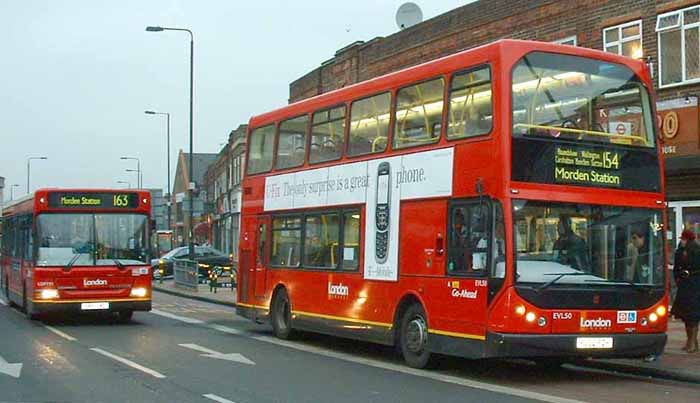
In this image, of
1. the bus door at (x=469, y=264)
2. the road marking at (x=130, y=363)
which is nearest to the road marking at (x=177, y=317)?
the road marking at (x=130, y=363)

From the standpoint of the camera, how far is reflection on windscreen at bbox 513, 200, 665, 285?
1188 cm

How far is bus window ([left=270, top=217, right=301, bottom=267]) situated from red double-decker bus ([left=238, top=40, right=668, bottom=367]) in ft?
8.23

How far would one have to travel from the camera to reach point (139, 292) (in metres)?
20.8

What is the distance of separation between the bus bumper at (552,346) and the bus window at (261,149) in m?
7.99

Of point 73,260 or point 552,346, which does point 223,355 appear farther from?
point 73,260

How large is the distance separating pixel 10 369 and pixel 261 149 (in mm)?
7265

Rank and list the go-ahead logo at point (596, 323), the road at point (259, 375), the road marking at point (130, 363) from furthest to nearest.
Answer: the road marking at point (130, 363), the go-ahead logo at point (596, 323), the road at point (259, 375)

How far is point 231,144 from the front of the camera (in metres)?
Result: 63.7

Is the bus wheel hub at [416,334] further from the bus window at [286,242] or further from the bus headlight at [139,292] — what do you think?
the bus headlight at [139,292]

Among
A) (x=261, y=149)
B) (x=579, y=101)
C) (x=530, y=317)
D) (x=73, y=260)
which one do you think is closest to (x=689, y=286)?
(x=579, y=101)

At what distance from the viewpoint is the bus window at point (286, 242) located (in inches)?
687

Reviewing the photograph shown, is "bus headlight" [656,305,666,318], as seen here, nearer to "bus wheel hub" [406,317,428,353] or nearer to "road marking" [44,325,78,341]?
"bus wheel hub" [406,317,428,353]

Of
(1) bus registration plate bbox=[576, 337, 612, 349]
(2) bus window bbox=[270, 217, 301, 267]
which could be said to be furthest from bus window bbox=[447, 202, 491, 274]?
(2) bus window bbox=[270, 217, 301, 267]

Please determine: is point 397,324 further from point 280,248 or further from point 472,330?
point 280,248
